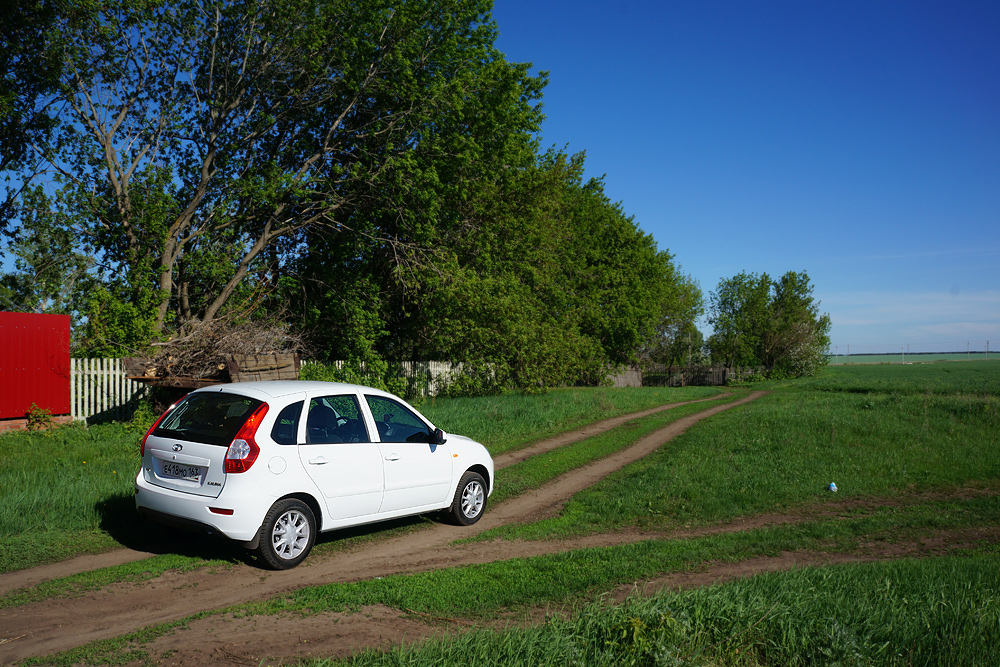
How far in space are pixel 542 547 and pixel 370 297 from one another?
17500 millimetres

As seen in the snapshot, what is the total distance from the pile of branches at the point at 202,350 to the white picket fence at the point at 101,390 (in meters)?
1.06

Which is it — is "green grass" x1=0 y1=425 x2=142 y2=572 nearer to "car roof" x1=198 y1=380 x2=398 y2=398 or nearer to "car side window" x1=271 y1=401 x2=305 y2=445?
"car roof" x1=198 y1=380 x2=398 y2=398

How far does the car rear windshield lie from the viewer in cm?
644

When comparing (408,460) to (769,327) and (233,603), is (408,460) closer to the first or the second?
(233,603)

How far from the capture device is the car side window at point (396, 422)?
7.72 meters

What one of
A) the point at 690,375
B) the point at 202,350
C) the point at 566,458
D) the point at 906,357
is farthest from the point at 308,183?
the point at 906,357

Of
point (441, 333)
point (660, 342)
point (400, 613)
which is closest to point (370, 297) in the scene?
point (441, 333)

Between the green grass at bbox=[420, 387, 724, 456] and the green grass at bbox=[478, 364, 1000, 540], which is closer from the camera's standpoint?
the green grass at bbox=[478, 364, 1000, 540]

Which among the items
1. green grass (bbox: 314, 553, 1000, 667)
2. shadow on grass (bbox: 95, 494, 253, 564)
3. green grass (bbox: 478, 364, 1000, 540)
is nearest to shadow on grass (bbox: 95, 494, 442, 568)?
shadow on grass (bbox: 95, 494, 253, 564)

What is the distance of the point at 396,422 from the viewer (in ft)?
26.2

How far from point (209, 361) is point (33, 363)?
3556mm

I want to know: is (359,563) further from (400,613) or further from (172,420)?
(172,420)

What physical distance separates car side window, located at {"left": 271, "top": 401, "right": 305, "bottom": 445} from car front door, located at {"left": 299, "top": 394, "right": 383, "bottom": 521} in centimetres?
13

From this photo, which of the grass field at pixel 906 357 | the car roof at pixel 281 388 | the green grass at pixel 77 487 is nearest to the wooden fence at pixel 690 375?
the green grass at pixel 77 487
